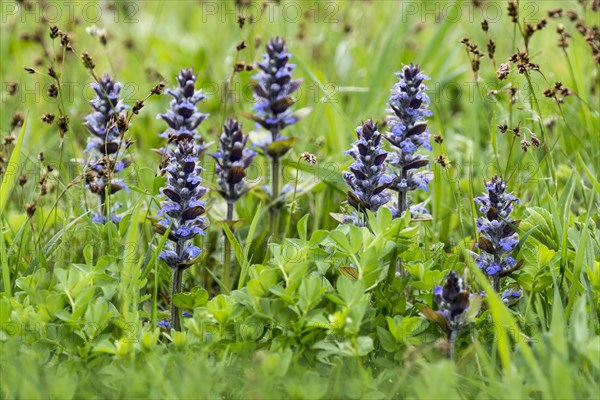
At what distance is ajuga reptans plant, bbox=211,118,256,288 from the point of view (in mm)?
3188

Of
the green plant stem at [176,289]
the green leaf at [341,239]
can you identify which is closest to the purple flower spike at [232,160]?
the green plant stem at [176,289]

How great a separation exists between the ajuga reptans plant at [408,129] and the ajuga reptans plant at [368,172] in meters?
0.13

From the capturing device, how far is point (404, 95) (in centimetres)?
288

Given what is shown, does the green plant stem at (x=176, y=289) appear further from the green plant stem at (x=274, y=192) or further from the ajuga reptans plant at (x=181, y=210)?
the green plant stem at (x=274, y=192)

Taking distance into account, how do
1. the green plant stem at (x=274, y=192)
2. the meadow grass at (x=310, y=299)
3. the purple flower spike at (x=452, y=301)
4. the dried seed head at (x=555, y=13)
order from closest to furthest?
the meadow grass at (x=310, y=299)
the purple flower spike at (x=452, y=301)
the green plant stem at (x=274, y=192)
the dried seed head at (x=555, y=13)

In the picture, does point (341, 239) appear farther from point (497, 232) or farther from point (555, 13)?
point (555, 13)

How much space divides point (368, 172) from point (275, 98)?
30.7 inches

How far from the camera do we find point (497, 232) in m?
2.72

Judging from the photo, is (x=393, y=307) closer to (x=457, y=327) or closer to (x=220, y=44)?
(x=457, y=327)

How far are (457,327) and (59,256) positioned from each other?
1.50 meters

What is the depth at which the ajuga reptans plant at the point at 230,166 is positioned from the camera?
319cm

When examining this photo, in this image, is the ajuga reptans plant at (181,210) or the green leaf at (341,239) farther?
the ajuga reptans plant at (181,210)

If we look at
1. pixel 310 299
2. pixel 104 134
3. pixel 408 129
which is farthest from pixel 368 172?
pixel 104 134

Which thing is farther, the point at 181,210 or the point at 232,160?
the point at 232,160
